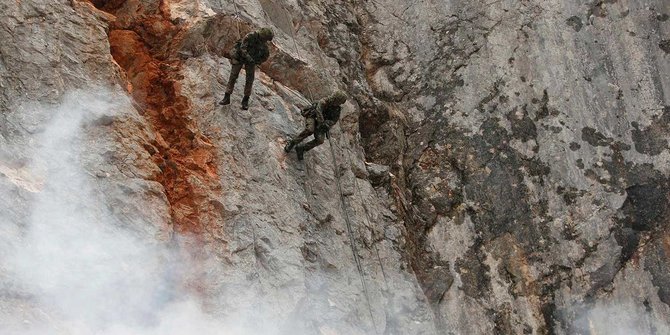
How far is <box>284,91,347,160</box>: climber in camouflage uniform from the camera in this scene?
44.4ft

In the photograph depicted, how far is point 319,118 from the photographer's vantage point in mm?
13531

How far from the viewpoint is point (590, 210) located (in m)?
14.8

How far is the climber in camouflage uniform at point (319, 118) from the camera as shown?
13.5m

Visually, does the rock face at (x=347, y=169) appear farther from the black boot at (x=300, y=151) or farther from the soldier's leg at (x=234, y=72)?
the soldier's leg at (x=234, y=72)

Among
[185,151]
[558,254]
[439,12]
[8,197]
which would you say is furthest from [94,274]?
[439,12]

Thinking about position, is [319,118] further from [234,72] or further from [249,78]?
[234,72]

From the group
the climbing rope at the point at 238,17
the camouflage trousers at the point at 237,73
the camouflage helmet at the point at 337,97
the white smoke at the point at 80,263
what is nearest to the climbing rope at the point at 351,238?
the camouflage helmet at the point at 337,97

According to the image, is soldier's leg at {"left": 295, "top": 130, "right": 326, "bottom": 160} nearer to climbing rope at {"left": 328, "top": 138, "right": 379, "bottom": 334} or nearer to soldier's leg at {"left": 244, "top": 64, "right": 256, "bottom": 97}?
climbing rope at {"left": 328, "top": 138, "right": 379, "bottom": 334}

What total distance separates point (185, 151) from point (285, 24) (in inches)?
217

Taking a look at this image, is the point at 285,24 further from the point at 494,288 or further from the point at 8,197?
the point at 8,197

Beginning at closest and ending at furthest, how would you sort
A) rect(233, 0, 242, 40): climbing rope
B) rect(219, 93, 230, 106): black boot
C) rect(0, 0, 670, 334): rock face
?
rect(0, 0, 670, 334): rock face < rect(219, 93, 230, 106): black boot < rect(233, 0, 242, 40): climbing rope

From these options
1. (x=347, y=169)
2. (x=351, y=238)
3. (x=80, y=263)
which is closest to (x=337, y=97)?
(x=347, y=169)

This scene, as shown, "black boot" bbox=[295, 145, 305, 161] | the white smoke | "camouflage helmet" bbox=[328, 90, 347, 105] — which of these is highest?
"camouflage helmet" bbox=[328, 90, 347, 105]

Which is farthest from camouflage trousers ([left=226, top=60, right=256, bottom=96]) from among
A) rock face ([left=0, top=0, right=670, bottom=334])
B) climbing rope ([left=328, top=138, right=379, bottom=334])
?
climbing rope ([left=328, top=138, right=379, bottom=334])
